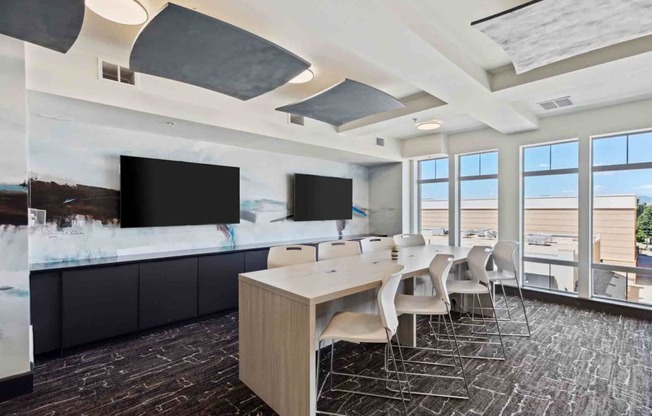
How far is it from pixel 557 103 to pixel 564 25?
2560 millimetres

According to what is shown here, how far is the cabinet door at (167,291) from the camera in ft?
11.7

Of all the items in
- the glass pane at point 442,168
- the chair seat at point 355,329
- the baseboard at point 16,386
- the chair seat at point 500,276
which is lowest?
the baseboard at point 16,386

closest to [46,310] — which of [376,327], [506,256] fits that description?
[376,327]

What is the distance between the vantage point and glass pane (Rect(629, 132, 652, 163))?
4.37 meters

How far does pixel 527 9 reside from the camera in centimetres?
207

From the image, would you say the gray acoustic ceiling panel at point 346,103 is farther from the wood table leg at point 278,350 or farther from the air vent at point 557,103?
the air vent at point 557,103

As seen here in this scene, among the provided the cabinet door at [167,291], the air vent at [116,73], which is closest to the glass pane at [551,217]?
the cabinet door at [167,291]

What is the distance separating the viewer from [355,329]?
88.2 inches

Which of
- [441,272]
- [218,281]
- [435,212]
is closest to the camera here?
[441,272]

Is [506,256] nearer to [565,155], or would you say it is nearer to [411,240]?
[411,240]

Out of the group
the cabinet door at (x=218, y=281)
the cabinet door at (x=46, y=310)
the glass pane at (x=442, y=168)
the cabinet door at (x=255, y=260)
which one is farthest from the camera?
the glass pane at (x=442, y=168)

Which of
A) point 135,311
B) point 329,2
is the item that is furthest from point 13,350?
point 329,2

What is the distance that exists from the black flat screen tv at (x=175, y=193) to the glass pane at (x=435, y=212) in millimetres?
4124

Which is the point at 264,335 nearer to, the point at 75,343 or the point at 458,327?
the point at 75,343
